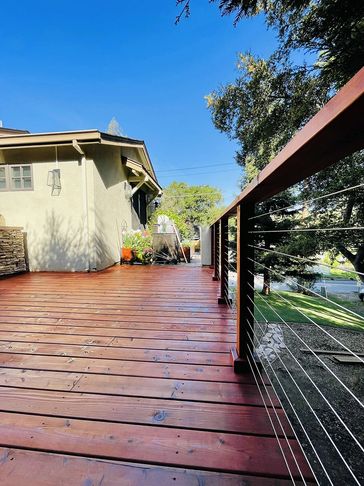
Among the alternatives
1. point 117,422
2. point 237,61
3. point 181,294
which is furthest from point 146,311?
point 237,61

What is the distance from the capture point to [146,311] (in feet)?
10.1

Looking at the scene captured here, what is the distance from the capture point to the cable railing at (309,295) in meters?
0.70

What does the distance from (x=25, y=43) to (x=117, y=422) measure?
12199 millimetres

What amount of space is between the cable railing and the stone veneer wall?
14.9 feet

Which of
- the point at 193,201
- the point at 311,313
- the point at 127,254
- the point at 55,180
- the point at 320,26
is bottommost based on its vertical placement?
the point at 311,313

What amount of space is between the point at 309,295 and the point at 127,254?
495 cm

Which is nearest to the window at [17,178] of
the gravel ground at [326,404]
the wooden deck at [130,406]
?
the wooden deck at [130,406]

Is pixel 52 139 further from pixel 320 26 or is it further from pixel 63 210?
pixel 320 26

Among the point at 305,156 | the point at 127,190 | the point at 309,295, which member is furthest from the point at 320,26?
the point at 305,156

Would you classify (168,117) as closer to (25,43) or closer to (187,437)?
(25,43)

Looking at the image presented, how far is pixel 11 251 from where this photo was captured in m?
5.65

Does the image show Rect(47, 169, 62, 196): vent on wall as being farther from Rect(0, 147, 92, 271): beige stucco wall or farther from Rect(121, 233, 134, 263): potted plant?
Rect(121, 233, 134, 263): potted plant

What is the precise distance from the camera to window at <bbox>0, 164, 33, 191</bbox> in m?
6.13

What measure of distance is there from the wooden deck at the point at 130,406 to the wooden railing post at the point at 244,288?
0.15 metres
